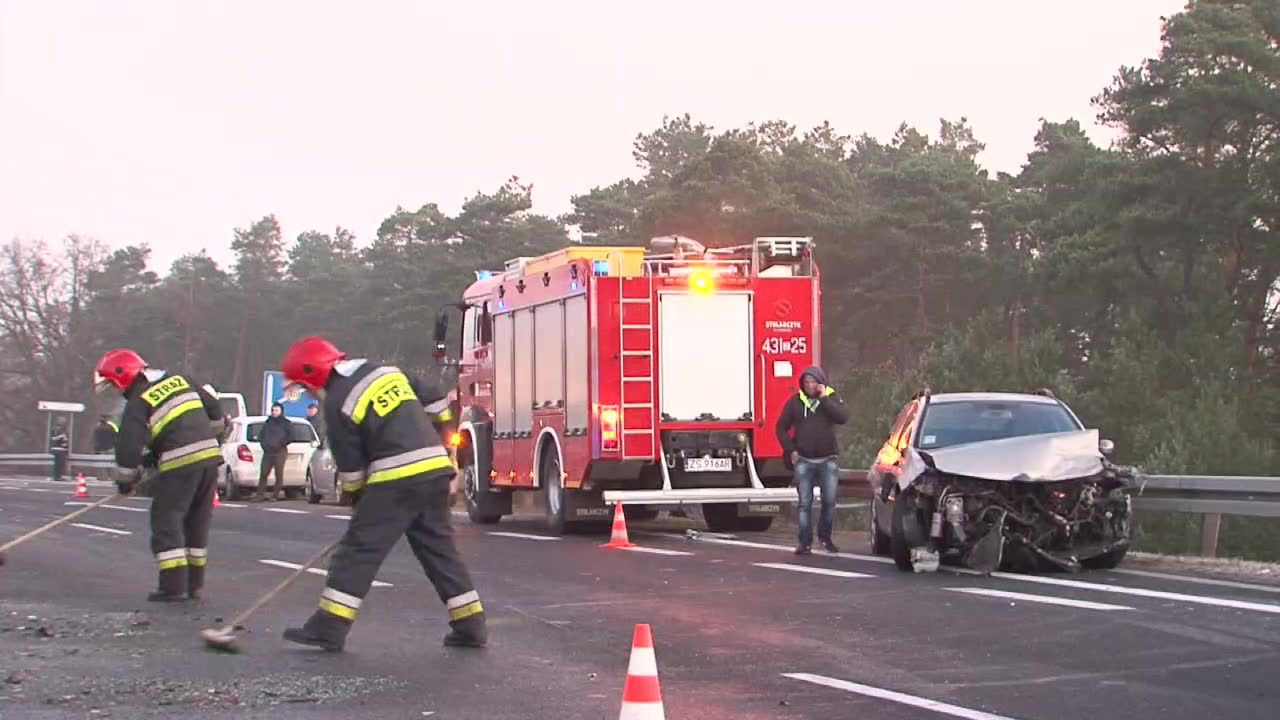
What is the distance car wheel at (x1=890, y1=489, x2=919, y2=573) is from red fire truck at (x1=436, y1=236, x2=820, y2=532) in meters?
4.96

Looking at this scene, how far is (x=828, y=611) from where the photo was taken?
1146cm

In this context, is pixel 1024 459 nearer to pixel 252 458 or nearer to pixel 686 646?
pixel 686 646

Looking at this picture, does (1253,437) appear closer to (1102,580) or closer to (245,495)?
(245,495)

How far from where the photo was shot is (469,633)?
31.8 ft

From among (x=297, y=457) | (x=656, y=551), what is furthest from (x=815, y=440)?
(x=297, y=457)

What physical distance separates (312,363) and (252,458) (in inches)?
907

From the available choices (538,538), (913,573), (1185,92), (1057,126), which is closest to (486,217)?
(1057,126)

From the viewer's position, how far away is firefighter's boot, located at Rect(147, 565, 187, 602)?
1218cm

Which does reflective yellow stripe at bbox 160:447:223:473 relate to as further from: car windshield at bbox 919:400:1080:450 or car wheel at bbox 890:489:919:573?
car windshield at bbox 919:400:1080:450

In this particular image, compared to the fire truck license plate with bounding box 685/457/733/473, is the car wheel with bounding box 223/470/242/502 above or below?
below

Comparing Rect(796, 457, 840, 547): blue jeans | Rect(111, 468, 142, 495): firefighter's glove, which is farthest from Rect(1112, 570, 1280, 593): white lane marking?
Rect(111, 468, 142, 495): firefighter's glove

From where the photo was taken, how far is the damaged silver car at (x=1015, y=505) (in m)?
13.7

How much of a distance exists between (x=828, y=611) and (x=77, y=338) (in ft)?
286

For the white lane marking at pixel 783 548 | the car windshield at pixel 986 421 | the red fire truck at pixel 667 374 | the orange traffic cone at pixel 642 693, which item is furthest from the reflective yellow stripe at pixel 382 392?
the red fire truck at pixel 667 374
